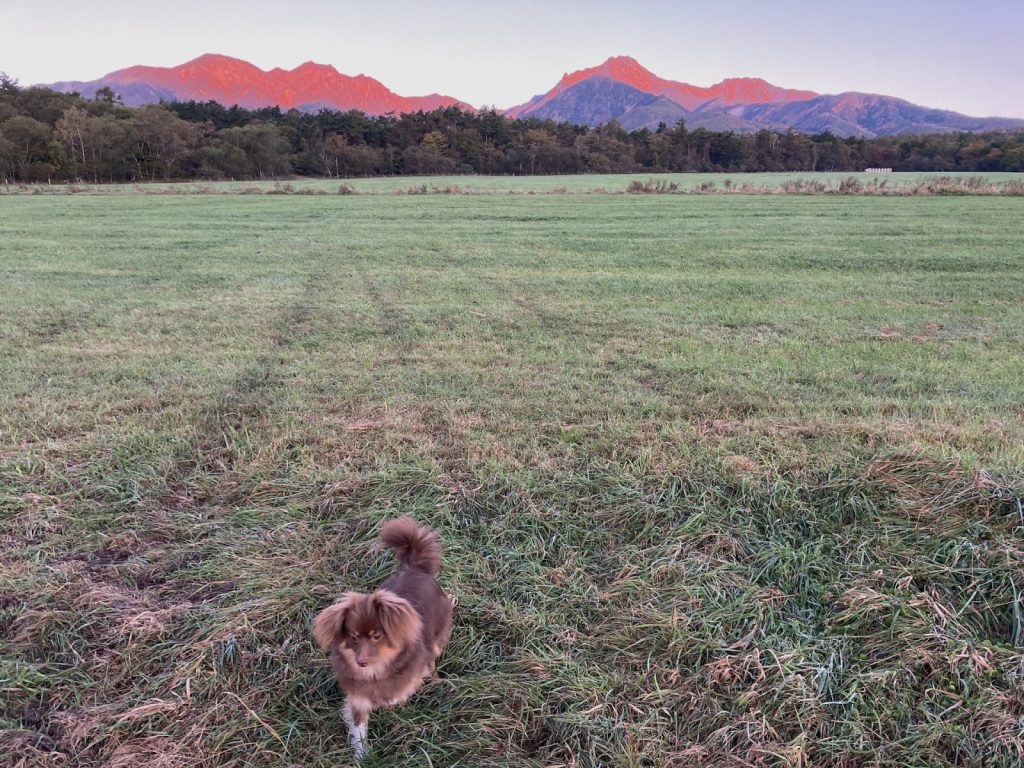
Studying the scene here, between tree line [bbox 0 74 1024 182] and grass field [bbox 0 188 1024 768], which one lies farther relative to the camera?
tree line [bbox 0 74 1024 182]

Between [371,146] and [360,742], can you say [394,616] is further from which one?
[371,146]

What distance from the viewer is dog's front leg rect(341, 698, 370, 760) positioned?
7.54ft

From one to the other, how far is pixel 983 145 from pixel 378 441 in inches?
3768

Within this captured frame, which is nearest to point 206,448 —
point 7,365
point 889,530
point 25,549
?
point 25,549

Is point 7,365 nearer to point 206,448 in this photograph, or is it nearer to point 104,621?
point 206,448

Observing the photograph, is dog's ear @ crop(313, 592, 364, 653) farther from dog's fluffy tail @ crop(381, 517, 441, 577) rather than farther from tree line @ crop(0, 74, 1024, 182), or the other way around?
tree line @ crop(0, 74, 1024, 182)

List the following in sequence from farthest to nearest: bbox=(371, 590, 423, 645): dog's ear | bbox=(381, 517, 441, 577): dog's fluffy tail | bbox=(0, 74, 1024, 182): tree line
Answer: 1. bbox=(0, 74, 1024, 182): tree line
2. bbox=(381, 517, 441, 577): dog's fluffy tail
3. bbox=(371, 590, 423, 645): dog's ear

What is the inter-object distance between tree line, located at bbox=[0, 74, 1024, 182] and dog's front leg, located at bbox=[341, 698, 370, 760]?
2591 inches

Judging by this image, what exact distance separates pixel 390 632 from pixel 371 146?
83.5 metres

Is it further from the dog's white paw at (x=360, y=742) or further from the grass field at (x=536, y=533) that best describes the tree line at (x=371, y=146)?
the dog's white paw at (x=360, y=742)

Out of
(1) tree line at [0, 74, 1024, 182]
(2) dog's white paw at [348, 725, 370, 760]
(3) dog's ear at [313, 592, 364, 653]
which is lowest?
(2) dog's white paw at [348, 725, 370, 760]

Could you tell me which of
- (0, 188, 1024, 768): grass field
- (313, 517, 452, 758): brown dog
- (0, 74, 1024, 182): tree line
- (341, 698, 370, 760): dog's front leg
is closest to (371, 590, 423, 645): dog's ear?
(313, 517, 452, 758): brown dog

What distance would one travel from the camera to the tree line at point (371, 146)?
5672 cm

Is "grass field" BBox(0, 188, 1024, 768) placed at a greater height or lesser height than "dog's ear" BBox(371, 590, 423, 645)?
lesser
